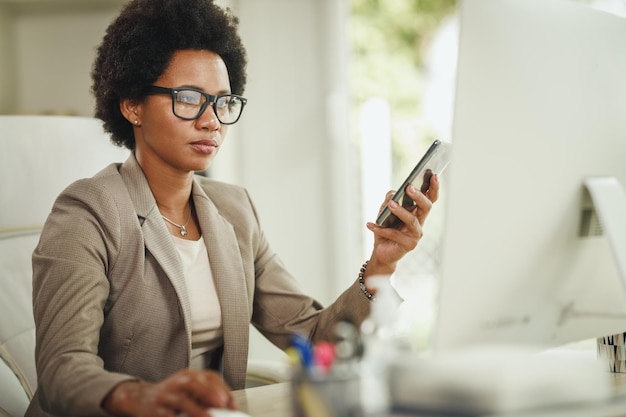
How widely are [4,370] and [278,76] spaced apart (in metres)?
2.19

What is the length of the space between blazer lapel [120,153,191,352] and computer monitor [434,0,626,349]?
69 cm

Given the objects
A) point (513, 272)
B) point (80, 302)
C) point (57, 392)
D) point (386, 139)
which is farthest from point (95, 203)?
point (386, 139)

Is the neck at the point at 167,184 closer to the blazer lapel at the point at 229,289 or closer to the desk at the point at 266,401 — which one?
the blazer lapel at the point at 229,289

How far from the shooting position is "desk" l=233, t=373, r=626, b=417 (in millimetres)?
1010

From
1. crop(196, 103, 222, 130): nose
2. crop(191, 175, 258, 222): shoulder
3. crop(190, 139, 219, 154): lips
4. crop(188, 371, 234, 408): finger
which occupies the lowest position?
crop(188, 371, 234, 408): finger

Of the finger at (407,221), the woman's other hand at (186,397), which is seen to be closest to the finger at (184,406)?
the woman's other hand at (186,397)

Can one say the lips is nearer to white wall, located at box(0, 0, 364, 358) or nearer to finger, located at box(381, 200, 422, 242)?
finger, located at box(381, 200, 422, 242)

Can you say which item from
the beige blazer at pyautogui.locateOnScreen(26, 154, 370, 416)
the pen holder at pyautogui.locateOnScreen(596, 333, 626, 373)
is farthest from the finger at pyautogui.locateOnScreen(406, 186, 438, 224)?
the pen holder at pyautogui.locateOnScreen(596, 333, 626, 373)

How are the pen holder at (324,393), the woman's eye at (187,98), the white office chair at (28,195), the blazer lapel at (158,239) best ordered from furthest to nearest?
1. the white office chair at (28,195)
2. the woman's eye at (187,98)
3. the blazer lapel at (158,239)
4. the pen holder at (324,393)

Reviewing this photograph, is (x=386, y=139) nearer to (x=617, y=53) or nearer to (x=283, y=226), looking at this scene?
(x=283, y=226)

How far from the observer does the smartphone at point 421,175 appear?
1.21m

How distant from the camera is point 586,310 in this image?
957 mm

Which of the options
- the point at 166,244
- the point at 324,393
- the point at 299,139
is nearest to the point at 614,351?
the point at 324,393

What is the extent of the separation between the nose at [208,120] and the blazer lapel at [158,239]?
0.53 feet
